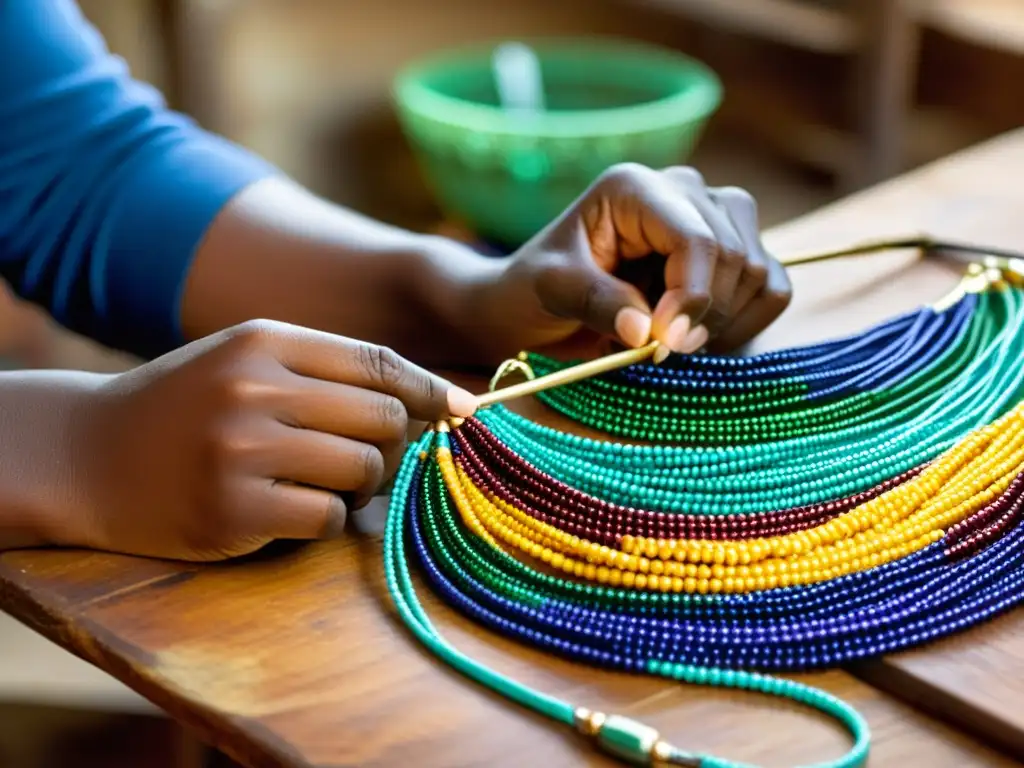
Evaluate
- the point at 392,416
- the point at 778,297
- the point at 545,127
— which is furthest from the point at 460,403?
the point at 545,127

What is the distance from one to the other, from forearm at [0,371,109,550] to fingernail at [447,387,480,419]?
17 cm

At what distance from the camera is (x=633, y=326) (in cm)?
74

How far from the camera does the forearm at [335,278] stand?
32.8 inches

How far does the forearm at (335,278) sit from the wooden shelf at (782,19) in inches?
47.2

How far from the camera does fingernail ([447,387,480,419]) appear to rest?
65 centimetres

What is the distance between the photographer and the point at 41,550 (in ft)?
Result: 2.07

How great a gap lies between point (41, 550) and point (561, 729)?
0.87ft

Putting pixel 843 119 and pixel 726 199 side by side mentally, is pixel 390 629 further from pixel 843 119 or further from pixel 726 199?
pixel 843 119

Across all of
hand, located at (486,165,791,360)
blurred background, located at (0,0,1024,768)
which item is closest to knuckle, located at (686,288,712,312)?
hand, located at (486,165,791,360)

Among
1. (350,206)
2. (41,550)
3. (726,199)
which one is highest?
(726,199)

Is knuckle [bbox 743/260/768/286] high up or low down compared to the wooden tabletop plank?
up

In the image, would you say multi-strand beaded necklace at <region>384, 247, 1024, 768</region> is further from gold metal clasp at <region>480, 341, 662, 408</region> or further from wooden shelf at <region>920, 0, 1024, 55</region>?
wooden shelf at <region>920, 0, 1024, 55</region>

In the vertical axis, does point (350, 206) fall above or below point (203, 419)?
below

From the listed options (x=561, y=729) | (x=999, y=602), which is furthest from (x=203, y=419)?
(x=999, y=602)
